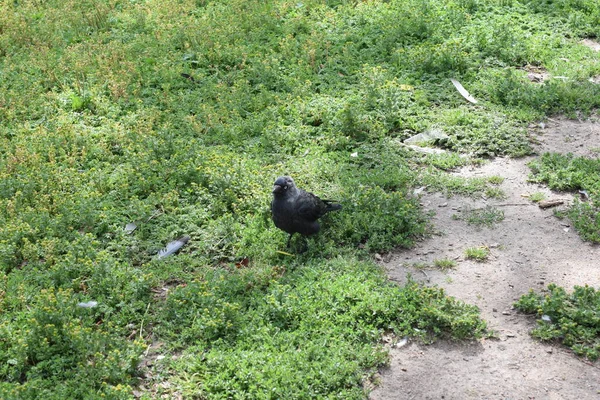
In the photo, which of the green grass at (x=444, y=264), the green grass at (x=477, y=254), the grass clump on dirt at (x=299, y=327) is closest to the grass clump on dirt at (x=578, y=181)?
the green grass at (x=477, y=254)

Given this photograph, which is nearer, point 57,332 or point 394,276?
point 57,332

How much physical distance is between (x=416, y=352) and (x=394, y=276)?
3.53 ft

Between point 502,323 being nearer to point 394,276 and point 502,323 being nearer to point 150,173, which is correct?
point 394,276

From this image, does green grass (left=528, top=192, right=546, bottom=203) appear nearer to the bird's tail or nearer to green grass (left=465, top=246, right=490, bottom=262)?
green grass (left=465, top=246, right=490, bottom=262)

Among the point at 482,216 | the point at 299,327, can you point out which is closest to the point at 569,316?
the point at 482,216

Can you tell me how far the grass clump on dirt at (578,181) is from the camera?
7.32 meters

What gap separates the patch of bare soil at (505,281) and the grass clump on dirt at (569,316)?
0.30 feet

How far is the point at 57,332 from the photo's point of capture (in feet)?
19.5

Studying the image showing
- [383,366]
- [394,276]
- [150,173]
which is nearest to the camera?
[383,366]

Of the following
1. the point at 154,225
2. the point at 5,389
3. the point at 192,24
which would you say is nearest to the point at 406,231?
the point at 154,225

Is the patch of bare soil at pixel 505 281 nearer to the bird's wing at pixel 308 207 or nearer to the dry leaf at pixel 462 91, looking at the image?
the bird's wing at pixel 308 207

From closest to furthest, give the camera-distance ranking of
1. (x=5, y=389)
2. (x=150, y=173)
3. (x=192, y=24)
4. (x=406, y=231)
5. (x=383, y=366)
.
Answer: (x=5, y=389), (x=383, y=366), (x=406, y=231), (x=150, y=173), (x=192, y=24)

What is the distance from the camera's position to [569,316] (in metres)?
6.07

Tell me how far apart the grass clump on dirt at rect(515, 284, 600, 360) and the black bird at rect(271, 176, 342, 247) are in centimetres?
218
